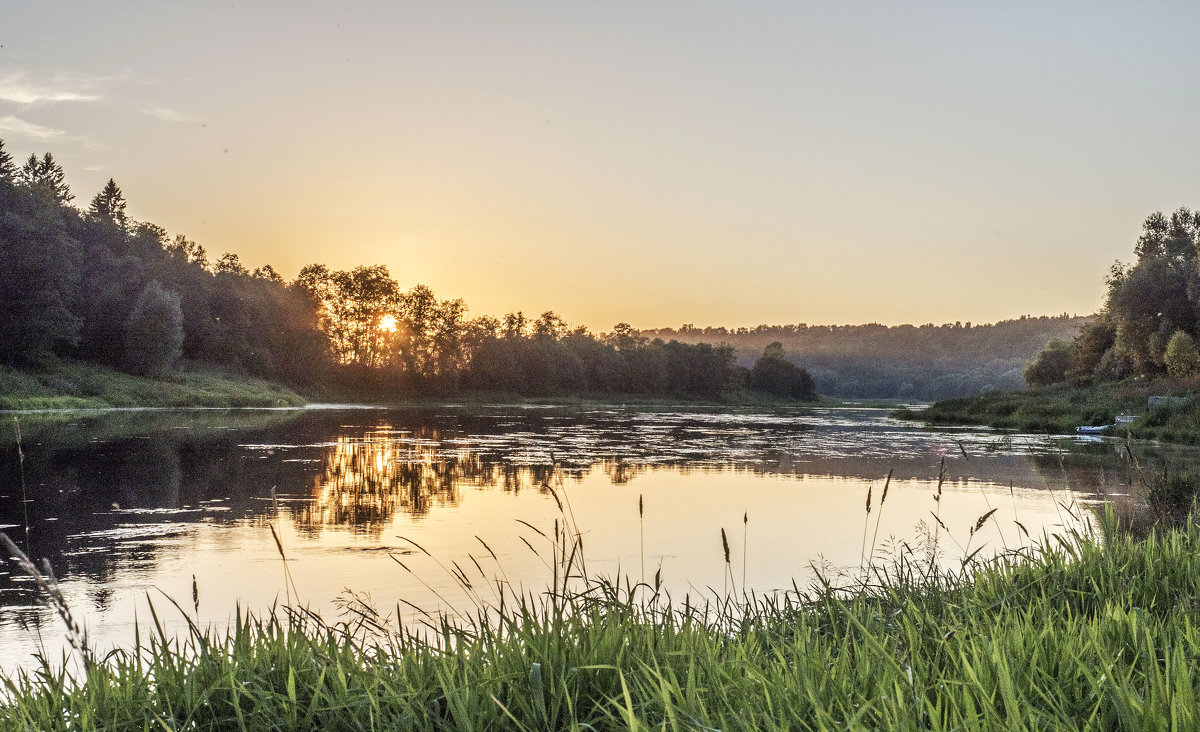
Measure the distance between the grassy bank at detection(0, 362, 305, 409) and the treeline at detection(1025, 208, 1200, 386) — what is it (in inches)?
1859

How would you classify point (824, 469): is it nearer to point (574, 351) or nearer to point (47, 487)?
point (47, 487)

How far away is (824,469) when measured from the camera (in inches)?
782

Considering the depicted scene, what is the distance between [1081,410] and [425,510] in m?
32.2

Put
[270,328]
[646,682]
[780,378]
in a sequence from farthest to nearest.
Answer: [780,378] → [270,328] → [646,682]

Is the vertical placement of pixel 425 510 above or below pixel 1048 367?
below

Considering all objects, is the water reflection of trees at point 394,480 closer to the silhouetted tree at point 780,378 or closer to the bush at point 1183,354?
the bush at point 1183,354

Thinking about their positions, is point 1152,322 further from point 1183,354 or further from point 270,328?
point 270,328

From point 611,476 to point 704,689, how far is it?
14.6 metres

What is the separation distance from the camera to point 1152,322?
43562 millimetres

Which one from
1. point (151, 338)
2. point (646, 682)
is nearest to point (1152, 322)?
point (646, 682)

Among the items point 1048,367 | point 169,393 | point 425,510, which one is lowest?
point 425,510

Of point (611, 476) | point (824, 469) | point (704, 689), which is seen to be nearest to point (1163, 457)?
point (824, 469)

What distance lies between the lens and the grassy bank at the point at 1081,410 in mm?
28000

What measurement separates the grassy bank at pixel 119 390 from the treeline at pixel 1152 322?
4723 centimetres
